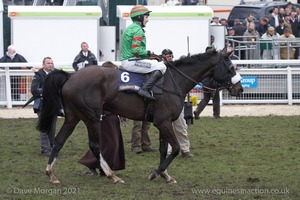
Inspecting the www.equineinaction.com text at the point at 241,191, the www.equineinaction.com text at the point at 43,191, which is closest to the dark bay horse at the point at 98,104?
the www.equineinaction.com text at the point at 43,191

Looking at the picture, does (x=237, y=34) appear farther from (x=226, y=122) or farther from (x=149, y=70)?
(x=149, y=70)

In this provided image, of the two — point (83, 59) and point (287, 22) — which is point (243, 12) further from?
point (83, 59)

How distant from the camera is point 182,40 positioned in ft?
71.5

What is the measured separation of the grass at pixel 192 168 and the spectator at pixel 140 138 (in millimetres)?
213

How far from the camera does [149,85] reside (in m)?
10.9

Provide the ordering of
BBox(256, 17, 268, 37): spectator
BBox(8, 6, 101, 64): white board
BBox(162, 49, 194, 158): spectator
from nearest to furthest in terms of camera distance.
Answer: BBox(162, 49, 194, 158): spectator
BBox(8, 6, 101, 64): white board
BBox(256, 17, 268, 37): spectator

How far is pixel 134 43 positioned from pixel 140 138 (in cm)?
304

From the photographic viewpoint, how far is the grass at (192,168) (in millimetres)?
9906

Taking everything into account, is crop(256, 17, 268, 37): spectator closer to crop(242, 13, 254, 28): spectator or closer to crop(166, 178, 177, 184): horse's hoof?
crop(242, 13, 254, 28): spectator

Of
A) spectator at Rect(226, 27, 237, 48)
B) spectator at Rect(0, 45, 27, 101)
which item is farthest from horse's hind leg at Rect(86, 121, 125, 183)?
spectator at Rect(226, 27, 237, 48)

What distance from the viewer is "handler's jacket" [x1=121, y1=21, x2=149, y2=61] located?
1090 cm

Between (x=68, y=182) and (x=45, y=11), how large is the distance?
36.6ft

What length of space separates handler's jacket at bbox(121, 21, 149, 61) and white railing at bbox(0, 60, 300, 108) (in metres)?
8.53

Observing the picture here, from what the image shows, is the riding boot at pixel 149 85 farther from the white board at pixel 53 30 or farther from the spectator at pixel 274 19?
the spectator at pixel 274 19
